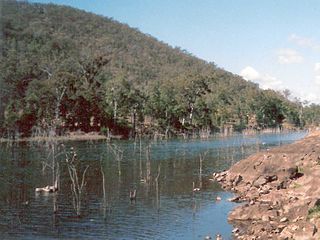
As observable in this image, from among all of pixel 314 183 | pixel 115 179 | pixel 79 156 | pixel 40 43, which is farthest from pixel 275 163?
pixel 40 43

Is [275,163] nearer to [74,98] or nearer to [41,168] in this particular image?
[41,168]

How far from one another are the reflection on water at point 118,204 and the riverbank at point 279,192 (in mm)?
1900

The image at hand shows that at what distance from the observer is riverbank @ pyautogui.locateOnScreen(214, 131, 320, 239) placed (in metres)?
31.8

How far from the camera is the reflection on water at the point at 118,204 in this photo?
3469 cm

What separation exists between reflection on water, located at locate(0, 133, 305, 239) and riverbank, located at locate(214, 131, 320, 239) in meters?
1.90

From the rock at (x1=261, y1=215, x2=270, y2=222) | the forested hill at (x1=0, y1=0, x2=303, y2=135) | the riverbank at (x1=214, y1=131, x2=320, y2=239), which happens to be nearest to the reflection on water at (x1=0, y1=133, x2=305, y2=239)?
the riverbank at (x1=214, y1=131, x2=320, y2=239)

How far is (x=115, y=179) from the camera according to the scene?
56312 mm

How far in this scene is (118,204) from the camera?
4291 centimetres

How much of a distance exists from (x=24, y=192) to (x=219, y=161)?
116 feet

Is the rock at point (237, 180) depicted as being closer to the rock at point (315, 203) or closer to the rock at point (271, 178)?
the rock at point (271, 178)

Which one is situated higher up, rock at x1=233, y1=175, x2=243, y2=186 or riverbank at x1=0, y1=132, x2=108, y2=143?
riverbank at x1=0, y1=132, x2=108, y2=143

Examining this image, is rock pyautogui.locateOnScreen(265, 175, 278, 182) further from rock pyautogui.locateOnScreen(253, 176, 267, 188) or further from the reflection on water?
the reflection on water

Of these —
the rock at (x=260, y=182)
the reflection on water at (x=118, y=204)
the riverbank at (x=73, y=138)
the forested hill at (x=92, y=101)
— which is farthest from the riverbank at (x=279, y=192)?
the riverbank at (x=73, y=138)

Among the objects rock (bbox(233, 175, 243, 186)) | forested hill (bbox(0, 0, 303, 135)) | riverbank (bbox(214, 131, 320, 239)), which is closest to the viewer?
riverbank (bbox(214, 131, 320, 239))
